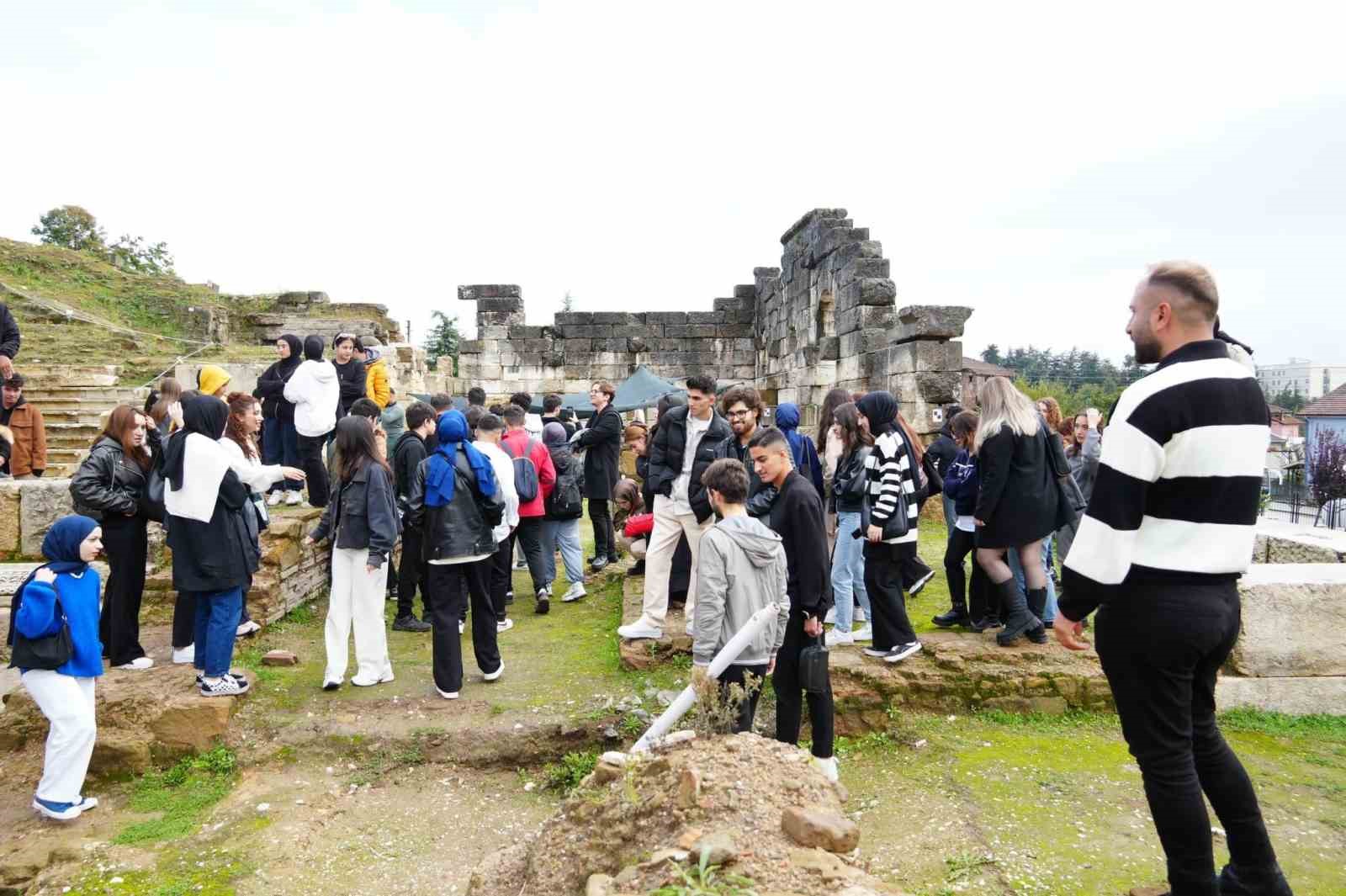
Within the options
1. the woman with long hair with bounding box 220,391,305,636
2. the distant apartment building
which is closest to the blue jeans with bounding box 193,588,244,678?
the woman with long hair with bounding box 220,391,305,636

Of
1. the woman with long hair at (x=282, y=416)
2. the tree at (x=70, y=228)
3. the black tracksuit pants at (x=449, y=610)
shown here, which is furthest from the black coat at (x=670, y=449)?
the tree at (x=70, y=228)

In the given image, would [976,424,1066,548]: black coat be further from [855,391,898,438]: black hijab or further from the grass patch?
the grass patch

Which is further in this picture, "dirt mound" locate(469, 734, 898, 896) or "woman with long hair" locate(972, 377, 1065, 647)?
"woman with long hair" locate(972, 377, 1065, 647)

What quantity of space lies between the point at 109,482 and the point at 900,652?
5057mm

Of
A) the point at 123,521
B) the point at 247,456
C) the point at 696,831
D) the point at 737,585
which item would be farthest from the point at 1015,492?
the point at 123,521

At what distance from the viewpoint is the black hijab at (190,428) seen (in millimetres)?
4945

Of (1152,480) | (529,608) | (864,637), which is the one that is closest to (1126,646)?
(1152,480)

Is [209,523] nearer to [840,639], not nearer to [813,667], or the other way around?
[813,667]

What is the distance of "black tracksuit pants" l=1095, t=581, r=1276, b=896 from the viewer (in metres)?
2.52

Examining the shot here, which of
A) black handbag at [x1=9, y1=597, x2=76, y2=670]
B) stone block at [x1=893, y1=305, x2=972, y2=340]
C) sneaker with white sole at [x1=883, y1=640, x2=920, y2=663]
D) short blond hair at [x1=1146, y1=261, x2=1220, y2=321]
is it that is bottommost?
sneaker with white sole at [x1=883, y1=640, x2=920, y2=663]

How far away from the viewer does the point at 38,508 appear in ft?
27.8

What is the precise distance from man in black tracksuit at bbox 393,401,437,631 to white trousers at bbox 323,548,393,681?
2.10ft

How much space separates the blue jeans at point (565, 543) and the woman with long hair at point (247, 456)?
7.24 feet

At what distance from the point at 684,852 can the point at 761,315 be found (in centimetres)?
1533
